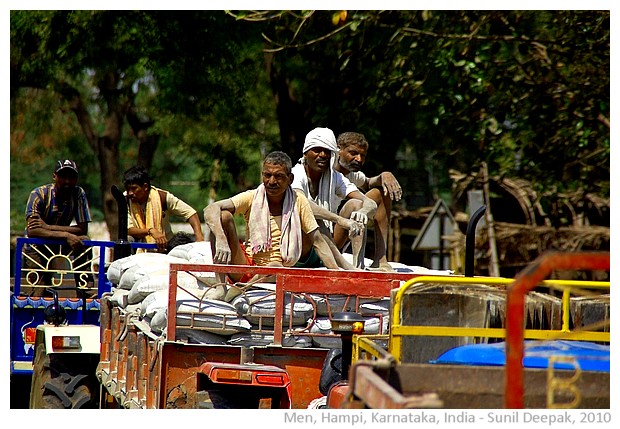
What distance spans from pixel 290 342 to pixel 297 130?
39.8ft

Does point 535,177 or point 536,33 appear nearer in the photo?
point 535,177

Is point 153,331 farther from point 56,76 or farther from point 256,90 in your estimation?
point 256,90

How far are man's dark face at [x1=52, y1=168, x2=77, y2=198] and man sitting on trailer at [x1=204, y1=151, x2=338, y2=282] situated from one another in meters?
3.43

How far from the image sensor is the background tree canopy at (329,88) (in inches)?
490

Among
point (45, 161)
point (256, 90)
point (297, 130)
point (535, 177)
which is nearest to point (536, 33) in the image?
point (535, 177)

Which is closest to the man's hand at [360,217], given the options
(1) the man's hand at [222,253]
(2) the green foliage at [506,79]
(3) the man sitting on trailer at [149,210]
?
(1) the man's hand at [222,253]

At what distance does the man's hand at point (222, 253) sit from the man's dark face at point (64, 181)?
3.86 meters

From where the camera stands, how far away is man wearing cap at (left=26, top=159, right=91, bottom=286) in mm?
9805

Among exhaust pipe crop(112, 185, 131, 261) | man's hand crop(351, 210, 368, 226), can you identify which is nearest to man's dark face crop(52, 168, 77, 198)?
exhaust pipe crop(112, 185, 131, 261)

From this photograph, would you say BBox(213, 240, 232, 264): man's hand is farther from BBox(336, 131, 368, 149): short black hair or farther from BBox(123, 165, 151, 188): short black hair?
BBox(123, 165, 151, 188): short black hair

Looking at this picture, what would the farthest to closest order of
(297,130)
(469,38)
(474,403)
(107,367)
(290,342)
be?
(297,130) < (469,38) < (107,367) < (290,342) < (474,403)

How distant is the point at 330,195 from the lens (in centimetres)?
763

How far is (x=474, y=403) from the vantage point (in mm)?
4176

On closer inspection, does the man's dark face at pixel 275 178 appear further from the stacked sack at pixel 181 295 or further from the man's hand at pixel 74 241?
the man's hand at pixel 74 241
